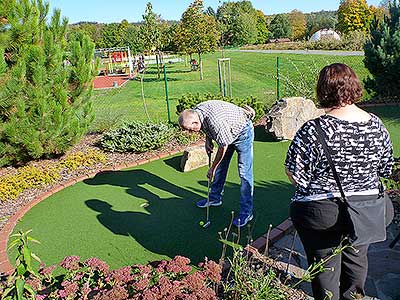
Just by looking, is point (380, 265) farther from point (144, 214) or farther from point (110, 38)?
point (110, 38)

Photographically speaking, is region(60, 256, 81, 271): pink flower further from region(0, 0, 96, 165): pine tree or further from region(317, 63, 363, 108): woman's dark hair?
region(0, 0, 96, 165): pine tree

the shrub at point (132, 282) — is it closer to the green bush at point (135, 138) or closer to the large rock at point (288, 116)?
the green bush at point (135, 138)

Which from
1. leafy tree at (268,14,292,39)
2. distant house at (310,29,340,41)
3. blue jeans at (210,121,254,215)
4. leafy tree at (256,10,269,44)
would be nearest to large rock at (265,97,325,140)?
blue jeans at (210,121,254,215)

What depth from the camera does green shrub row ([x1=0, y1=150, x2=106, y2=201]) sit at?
16.4 feet

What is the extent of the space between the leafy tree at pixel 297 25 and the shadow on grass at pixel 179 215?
5855 cm

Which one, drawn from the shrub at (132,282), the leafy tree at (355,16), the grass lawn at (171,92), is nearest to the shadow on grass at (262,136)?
the grass lawn at (171,92)

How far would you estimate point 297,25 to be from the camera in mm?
61719

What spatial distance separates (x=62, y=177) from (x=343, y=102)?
15.3ft

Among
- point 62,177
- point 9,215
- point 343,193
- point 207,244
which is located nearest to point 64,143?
point 62,177

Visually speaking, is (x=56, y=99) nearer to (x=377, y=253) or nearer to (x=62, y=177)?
(x=62, y=177)

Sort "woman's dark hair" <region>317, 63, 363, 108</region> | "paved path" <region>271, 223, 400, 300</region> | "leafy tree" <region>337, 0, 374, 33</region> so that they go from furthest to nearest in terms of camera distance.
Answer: "leafy tree" <region>337, 0, 374, 33</region>
"paved path" <region>271, 223, 400, 300</region>
"woman's dark hair" <region>317, 63, 363, 108</region>

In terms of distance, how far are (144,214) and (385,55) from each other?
7.67m

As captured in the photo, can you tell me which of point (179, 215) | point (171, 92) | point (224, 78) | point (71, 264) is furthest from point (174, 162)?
point (171, 92)

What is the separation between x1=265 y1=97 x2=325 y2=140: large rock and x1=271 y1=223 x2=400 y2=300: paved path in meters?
3.31
